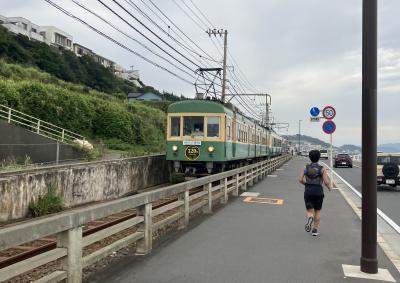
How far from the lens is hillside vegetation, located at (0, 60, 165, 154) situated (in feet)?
92.4

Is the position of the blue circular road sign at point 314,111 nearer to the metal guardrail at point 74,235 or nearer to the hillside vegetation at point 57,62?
the metal guardrail at point 74,235

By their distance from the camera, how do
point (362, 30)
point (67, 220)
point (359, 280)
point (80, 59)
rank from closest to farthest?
point (67, 220) → point (359, 280) → point (362, 30) → point (80, 59)

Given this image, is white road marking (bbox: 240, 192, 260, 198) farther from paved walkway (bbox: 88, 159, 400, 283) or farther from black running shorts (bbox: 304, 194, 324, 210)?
black running shorts (bbox: 304, 194, 324, 210)

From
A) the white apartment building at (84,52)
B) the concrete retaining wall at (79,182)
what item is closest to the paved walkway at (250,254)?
the concrete retaining wall at (79,182)

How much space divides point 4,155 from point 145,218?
1396cm

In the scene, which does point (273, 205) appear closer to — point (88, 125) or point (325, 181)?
point (325, 181)

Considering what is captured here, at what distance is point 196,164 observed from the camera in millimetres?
18828

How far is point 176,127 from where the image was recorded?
62.2ft

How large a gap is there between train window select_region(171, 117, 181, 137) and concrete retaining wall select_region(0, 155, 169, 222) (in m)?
1.67

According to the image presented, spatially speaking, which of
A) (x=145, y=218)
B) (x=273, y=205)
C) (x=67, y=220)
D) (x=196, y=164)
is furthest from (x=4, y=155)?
(x=67, y=220)

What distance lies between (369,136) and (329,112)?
14807 mm

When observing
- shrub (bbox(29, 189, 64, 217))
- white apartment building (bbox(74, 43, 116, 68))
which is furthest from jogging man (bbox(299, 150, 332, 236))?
white apartment building (bbox(74, 43, 116, 68))

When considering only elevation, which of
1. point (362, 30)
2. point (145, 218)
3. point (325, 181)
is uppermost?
point (362, 30)

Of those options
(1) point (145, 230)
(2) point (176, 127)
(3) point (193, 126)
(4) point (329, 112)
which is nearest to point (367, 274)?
(1) point (145, 230)
